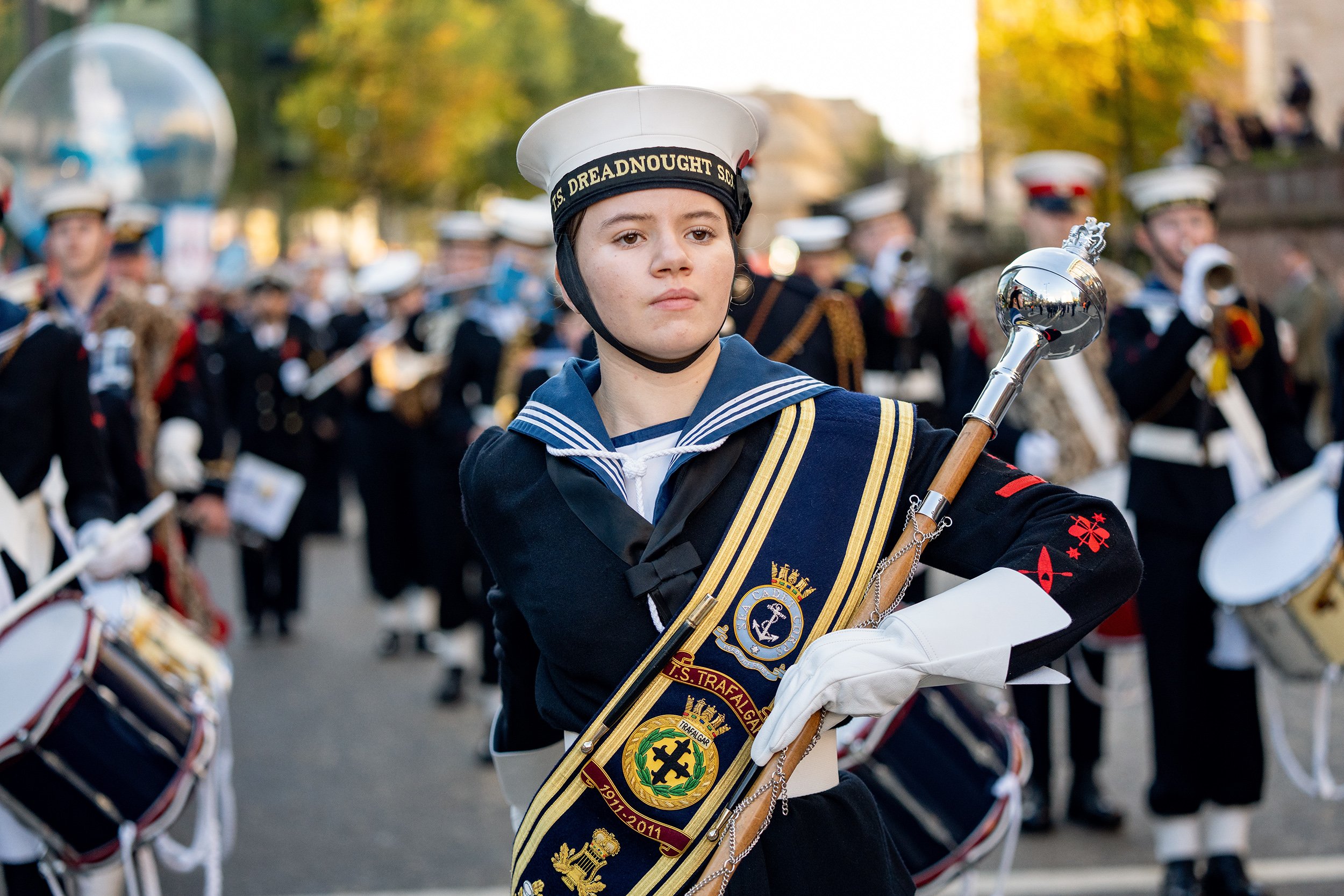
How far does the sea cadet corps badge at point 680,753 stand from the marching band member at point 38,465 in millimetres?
2119

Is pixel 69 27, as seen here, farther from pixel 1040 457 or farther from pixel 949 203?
pixel 949 203

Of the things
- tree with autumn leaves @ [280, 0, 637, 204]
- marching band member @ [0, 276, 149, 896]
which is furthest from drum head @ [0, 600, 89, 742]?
tree with autumn leaves @ [280, 0, 637, 204]

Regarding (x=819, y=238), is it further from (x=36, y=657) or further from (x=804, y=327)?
(x=36, y=657)

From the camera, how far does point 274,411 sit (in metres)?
9.86

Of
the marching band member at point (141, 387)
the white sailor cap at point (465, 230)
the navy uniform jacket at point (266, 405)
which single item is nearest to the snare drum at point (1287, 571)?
the marching band member at point (141, 387)

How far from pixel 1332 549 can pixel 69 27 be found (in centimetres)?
1994

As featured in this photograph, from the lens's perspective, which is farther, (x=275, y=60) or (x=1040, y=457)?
(x=275, y=60)

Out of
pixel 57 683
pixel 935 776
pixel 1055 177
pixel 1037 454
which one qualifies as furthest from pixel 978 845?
pixel 1055 177

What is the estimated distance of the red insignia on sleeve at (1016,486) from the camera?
2105mm

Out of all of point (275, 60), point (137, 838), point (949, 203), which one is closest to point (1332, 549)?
point (137, 838)

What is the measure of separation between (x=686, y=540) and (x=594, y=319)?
14.5 inches

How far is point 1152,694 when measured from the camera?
4730 mm

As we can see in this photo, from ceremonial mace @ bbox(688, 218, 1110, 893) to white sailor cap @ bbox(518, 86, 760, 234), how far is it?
1.49 ft

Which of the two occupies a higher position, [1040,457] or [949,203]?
[949,203]
